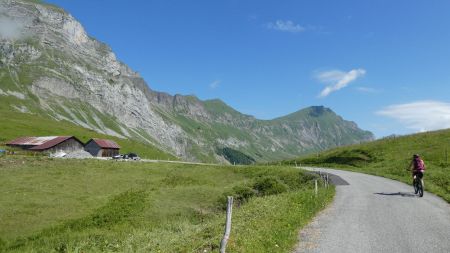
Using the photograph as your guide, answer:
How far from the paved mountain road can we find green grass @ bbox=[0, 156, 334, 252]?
44.3 inches

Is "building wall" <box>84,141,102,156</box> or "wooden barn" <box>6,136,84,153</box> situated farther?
"building wall" <box>84,141,102,156</box>

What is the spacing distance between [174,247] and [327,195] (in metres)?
15.8

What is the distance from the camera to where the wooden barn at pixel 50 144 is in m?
131

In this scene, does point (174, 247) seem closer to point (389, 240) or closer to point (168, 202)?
point (389, 240)

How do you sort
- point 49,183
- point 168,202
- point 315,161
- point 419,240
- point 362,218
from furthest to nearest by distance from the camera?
point 315,161 < point 49,183 < point 168,202 < point 362,218 < point 419,240

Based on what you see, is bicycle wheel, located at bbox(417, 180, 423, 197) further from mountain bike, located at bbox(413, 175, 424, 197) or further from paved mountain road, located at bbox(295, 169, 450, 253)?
paved mountain road, located at bbox(295, 169, 450, 253)

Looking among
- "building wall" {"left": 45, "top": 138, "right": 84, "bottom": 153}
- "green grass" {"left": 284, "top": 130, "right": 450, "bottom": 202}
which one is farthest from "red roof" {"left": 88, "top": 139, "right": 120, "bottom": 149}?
"green grass" {"left": 284, "top": 130, "right": 450, "bottom": 202}

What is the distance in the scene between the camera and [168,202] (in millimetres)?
40375

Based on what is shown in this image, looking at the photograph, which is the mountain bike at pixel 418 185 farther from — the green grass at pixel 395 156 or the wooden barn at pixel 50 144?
the wooden barn at pixel 50 144

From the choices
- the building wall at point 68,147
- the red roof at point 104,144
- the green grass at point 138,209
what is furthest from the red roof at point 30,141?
the green grass at point 138,209

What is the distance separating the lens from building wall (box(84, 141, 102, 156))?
147375mm

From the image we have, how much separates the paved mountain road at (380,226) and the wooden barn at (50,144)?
403 feet

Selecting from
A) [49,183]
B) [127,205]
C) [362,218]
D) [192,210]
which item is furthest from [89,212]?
[362,218]

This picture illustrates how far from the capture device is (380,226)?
730 inches
